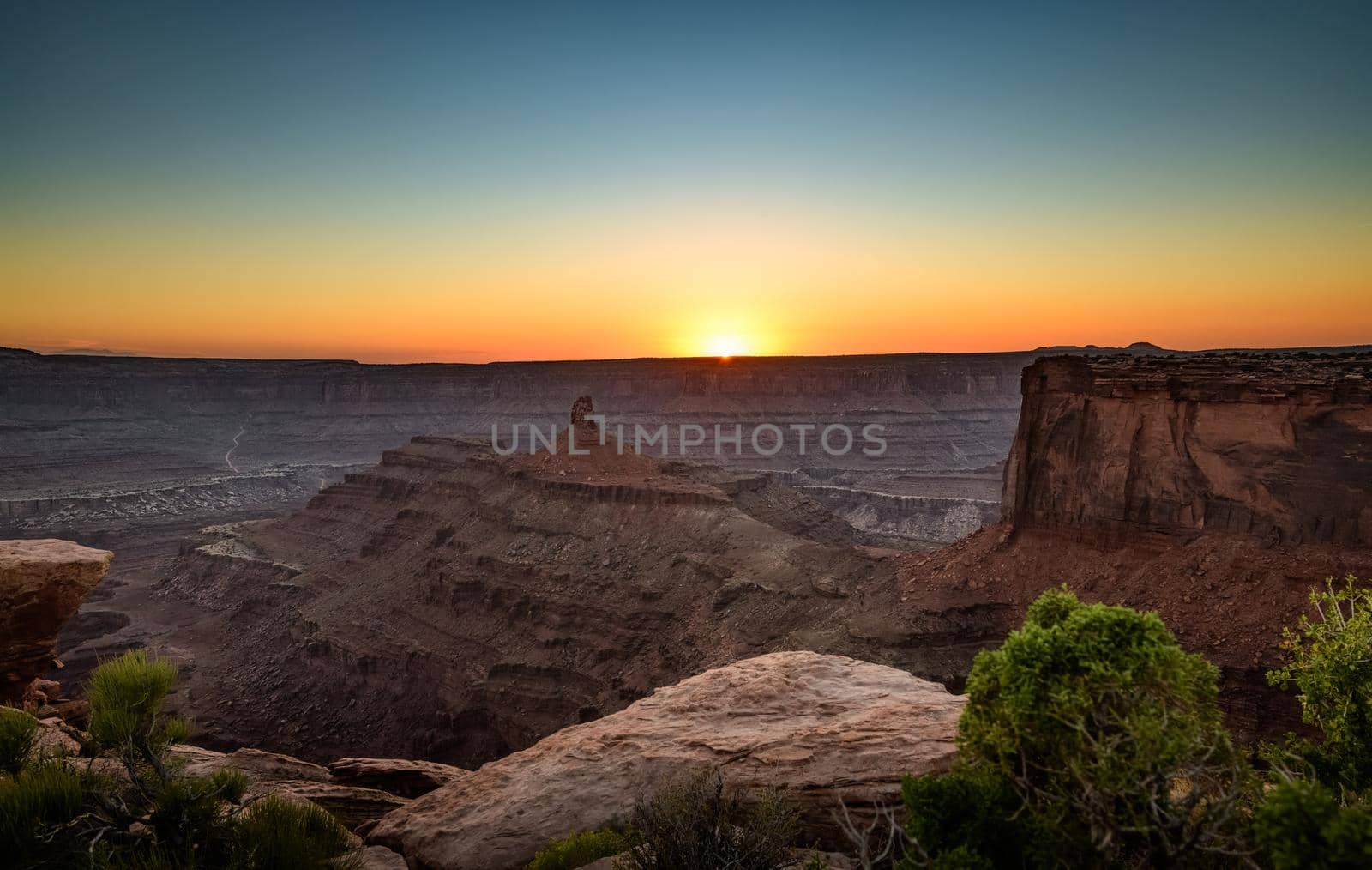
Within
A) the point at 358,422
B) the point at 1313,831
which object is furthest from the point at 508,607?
the point at 358,422

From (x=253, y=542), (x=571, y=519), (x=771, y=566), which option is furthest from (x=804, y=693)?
(x=253, y=542)

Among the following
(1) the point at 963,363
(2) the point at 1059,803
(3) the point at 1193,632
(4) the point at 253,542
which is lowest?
(4) the point at 253,542

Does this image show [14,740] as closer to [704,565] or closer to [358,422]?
[704,565]

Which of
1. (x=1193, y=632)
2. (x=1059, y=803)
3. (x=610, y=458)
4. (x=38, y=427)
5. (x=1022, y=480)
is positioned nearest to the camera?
(x=1059, y=803)

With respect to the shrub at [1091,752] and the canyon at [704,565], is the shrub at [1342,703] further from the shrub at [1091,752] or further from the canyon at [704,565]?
the canyon at [704,565]

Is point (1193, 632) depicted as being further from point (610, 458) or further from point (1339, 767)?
point (610, 458)

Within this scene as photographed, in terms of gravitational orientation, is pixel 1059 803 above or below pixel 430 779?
above
